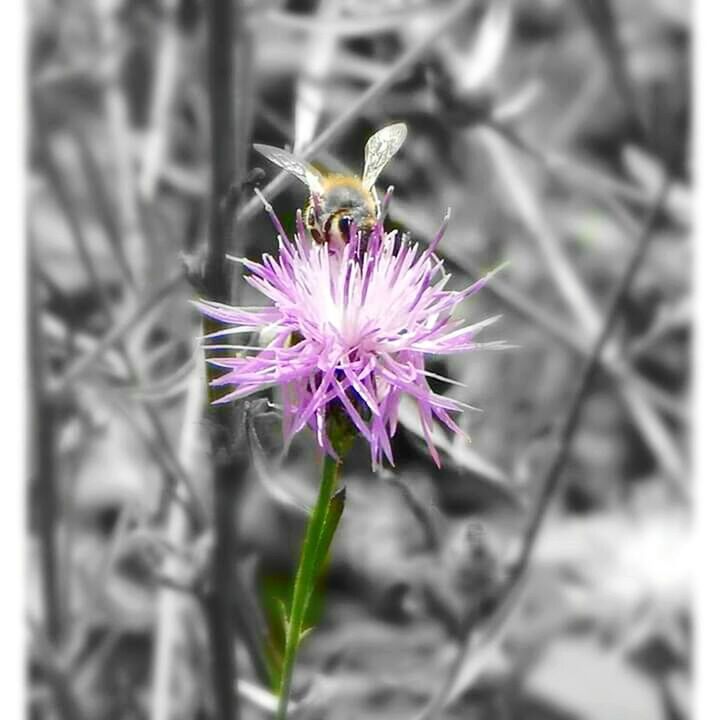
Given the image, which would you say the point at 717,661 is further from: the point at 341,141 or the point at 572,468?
the point at 341,141

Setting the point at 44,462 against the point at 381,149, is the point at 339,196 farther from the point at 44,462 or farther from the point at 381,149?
the point at 44,462

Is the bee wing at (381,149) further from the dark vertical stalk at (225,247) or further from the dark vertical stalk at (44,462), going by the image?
the dark vertical stalk at (44,462)

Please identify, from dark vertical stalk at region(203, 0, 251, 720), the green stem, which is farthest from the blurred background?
the green stem

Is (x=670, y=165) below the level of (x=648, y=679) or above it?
above

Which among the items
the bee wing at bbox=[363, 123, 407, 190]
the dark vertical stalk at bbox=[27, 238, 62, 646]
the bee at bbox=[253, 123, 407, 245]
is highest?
the bee wing at bbox=[363, 123, 407, 190]

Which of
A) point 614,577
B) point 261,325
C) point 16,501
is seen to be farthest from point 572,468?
point 261,325

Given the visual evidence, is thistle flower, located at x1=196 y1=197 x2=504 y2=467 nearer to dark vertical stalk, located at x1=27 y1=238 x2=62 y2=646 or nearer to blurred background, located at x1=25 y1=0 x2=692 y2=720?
blurred background, located at x1=25 y1=0 x2=692 y2=720

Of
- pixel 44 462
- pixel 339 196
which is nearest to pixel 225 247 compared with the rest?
pixel 339 196

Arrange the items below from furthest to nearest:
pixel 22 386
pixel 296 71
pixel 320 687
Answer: pixel 296 71, pixel 22 386, pixel 320 687
